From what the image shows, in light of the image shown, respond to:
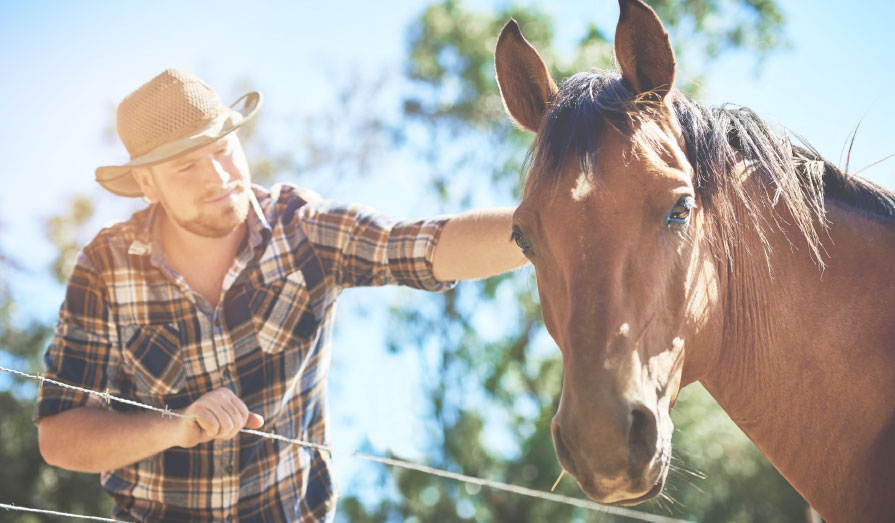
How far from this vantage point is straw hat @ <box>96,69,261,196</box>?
2.99 m

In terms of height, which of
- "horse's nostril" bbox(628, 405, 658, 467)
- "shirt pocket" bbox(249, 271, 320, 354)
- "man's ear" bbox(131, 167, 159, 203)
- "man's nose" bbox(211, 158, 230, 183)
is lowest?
"shirt pocket" bbox(249, 271, 320, 354)

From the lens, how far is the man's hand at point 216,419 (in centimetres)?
247

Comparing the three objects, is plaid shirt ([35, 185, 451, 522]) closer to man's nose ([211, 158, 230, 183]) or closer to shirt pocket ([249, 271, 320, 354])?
shirt pocket ([249, 271, 320, 354])

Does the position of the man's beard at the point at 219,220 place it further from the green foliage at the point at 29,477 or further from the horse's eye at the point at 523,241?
the green foliage at the point at 29,477

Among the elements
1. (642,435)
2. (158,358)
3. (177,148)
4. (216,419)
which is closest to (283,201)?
(177,148)

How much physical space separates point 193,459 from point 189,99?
5.37 feet

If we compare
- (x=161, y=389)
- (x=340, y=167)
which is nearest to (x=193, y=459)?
(x=161, y=389)

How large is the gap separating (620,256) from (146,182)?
2.46 m

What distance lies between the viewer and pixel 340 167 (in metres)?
18.1

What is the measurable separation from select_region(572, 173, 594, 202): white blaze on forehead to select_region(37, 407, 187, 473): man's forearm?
1.72 metres

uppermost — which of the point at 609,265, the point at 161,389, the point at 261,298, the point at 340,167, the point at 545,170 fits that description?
the point at 545,170

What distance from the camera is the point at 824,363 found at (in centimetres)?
190

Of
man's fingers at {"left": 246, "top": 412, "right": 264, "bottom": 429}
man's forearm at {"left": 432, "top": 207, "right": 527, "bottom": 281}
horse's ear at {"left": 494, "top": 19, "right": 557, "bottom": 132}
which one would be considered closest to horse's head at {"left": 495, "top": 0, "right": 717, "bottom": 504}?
horse's ear at {"left": 494, "top": 19, "right": 557, "bottom": 132}

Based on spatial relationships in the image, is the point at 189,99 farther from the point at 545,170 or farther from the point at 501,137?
the point at 501,137
